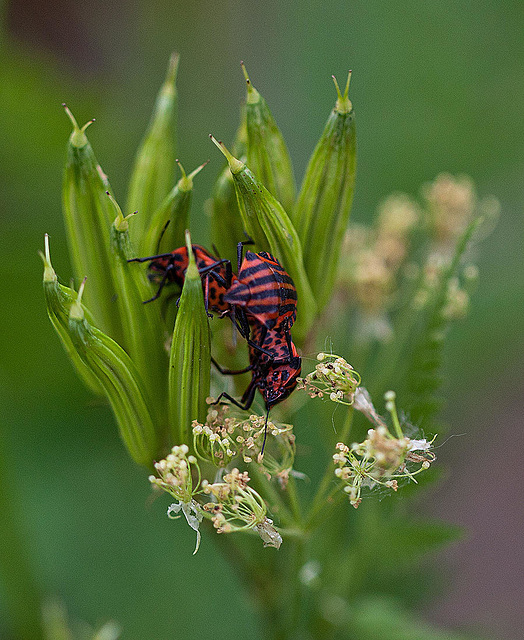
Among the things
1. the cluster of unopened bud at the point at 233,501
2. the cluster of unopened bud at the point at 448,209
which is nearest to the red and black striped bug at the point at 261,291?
the cluster of unopened bud at the point at 233,501

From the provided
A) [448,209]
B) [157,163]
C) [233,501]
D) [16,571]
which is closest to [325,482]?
[233,501]

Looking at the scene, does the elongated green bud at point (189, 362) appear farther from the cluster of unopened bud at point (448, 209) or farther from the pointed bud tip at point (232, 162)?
the cluster of unopened bud at point (448, 209)

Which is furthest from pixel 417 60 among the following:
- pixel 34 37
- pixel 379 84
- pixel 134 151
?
pixel 34 37

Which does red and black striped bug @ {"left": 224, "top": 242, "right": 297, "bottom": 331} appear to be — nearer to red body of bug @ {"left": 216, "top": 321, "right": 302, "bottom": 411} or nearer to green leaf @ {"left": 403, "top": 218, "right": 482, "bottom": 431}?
red body of bug @ {"left": 216, "top": 321, "right": 302, "bottom": 411}

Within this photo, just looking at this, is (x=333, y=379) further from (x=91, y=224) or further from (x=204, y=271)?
(x=91, y=224)

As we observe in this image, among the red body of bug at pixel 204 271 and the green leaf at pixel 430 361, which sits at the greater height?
the red body of bug at pixel 204 271

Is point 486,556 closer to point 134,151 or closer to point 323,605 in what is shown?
point 323,605

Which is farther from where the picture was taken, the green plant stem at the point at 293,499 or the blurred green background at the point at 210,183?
the blurred green background at the point at 210,183
